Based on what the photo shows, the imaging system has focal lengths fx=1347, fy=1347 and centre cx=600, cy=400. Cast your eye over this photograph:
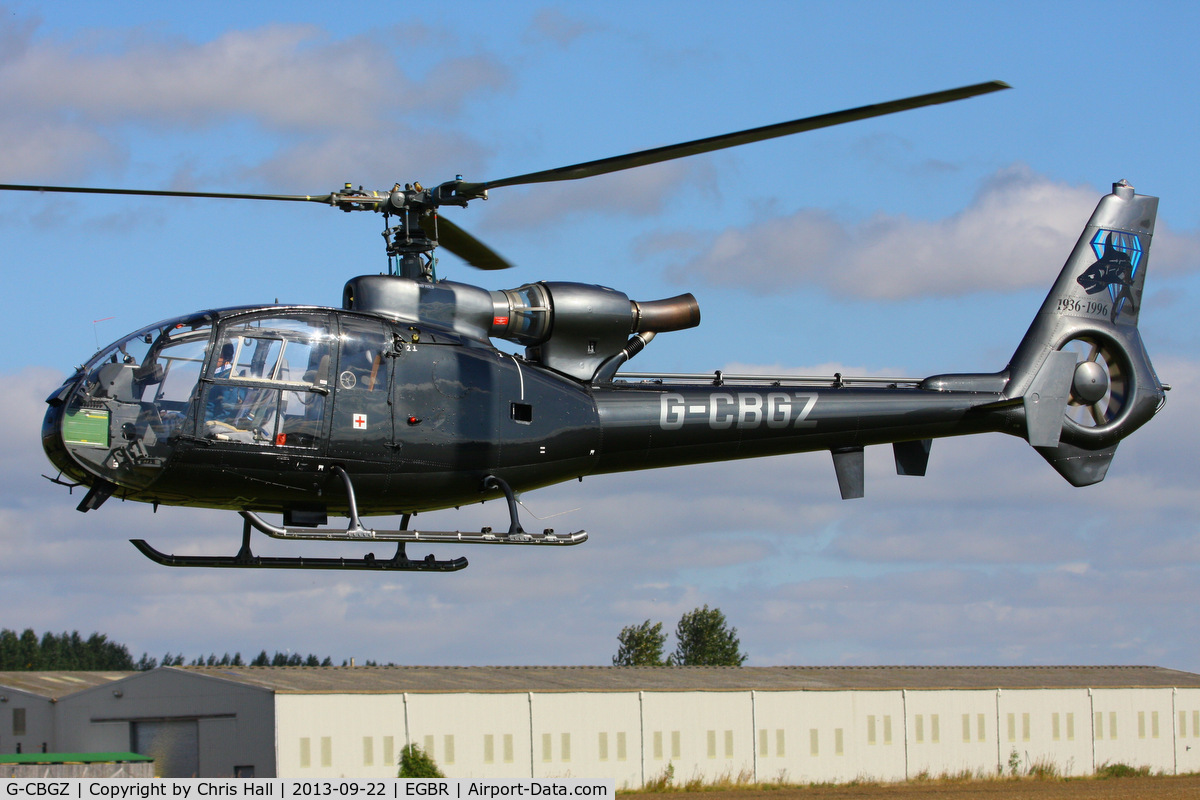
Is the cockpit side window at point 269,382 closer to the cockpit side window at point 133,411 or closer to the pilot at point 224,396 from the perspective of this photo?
the pilot at point 224,396

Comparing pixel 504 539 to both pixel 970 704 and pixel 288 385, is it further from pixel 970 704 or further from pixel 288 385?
pixel 970 704

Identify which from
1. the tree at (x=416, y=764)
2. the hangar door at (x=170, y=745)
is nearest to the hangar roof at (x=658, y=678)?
the tree at (x=416, y=764)

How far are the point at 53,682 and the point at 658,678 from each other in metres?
24.9

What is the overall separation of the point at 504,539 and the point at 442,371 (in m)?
2.12

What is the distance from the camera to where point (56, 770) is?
125ft

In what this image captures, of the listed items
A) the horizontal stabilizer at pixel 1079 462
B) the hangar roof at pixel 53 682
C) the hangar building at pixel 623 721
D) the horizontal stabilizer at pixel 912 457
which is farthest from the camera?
the hangar roof at pixel 53 682

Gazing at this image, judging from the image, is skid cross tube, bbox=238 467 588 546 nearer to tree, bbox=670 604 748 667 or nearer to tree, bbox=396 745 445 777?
tree, bbox=396 745 445 777

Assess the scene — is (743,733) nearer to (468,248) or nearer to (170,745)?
(170,745)

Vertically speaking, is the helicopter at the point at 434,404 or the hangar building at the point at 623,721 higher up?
the helicopter at the point at 434,404

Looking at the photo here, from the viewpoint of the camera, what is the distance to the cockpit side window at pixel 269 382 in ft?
47.7

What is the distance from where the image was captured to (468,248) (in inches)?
707

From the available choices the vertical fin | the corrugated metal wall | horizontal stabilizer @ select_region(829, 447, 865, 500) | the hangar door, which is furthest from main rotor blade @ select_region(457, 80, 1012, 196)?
the hangar door

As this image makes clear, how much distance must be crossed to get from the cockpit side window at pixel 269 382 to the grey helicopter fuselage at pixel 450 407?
2 centimetres

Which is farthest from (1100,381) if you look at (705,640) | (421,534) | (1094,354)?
(705,640)
